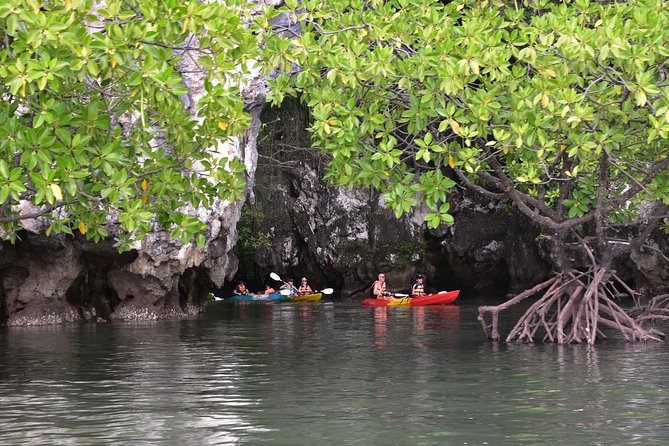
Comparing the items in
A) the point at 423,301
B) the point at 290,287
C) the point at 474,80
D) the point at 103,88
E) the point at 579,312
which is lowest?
the point at 579,312

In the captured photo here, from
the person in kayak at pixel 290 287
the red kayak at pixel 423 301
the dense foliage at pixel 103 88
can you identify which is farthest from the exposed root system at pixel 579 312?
the person in kayak at pixel 290 287

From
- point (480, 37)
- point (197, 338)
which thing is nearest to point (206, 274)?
point (197, 338)

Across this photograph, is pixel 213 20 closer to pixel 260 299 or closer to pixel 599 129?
pixel 599 129

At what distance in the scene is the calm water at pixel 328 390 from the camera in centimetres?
912

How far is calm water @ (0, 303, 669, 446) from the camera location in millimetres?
9117

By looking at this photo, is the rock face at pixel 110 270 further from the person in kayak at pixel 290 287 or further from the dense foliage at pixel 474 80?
the person in kayak at pixel 290 287

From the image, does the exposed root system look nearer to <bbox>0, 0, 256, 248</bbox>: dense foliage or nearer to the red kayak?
<bbox>0, 0, 256, 248</bbox>: dense foliage

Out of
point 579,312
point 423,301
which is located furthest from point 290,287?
point 579,312

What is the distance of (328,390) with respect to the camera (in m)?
11.8

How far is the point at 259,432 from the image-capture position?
9211 mm

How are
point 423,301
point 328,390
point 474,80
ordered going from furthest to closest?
1. point 423,301
2. point 474,80
3. point 328,390

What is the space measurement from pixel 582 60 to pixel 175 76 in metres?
4.99

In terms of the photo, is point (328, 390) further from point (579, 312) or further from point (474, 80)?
point (579, 312)

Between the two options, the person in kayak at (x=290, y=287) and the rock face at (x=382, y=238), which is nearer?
the person in kayak at (x=290, y=287)
